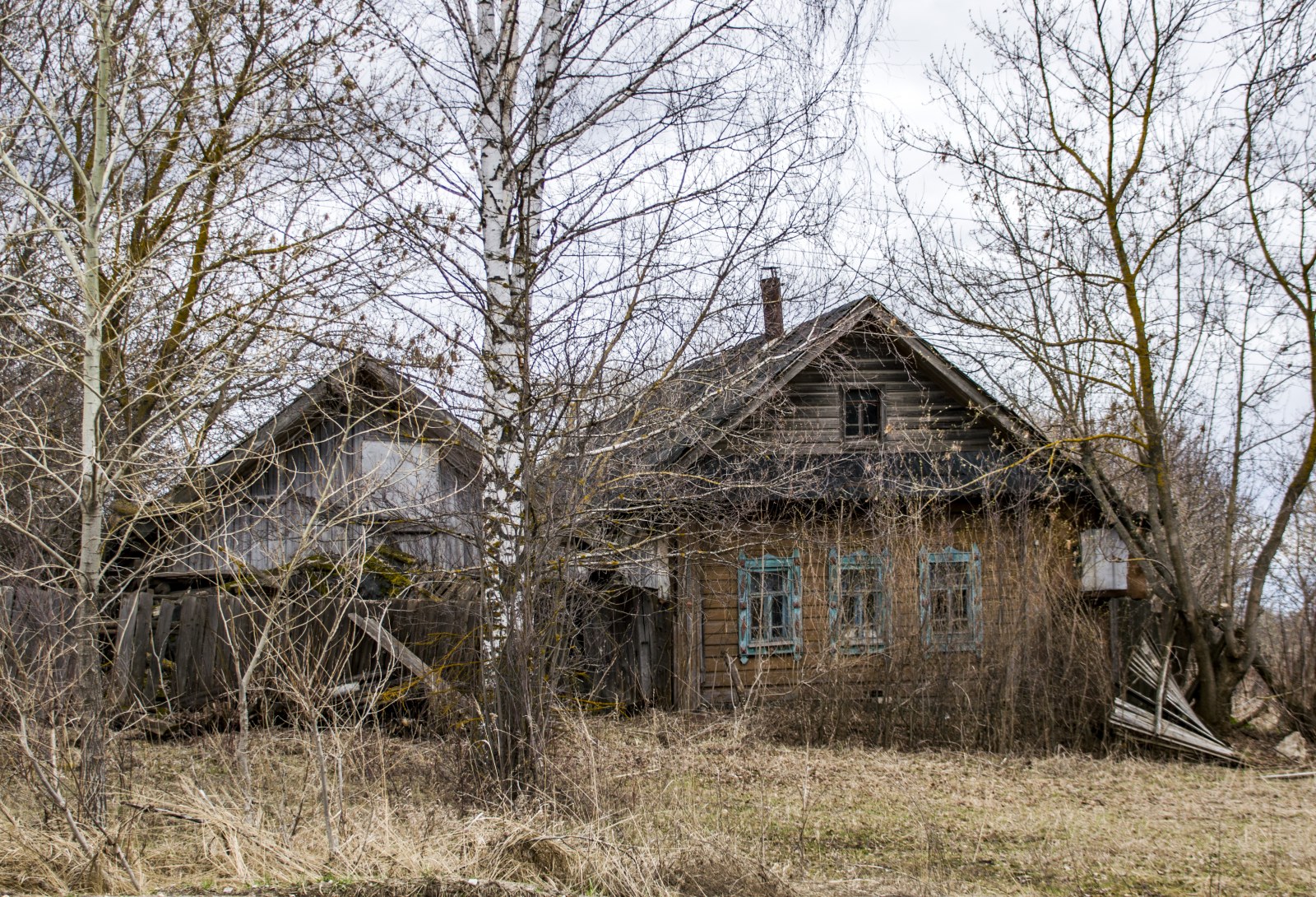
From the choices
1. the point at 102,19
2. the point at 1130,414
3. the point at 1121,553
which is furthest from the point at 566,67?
the point at 1121,553

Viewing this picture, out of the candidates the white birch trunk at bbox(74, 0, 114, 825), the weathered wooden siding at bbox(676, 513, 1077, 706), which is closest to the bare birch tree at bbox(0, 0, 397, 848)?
the white birch trunk at bbox(74, 0, 114, 825)

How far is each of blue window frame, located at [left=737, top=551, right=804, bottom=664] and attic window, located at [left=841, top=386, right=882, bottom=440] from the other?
263 cm

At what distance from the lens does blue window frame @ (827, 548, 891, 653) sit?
462 inches

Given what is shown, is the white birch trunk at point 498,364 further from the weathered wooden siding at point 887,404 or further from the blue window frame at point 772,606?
the weathered wooden siding at point 887,404

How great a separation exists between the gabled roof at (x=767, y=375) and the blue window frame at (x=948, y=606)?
6.71ft

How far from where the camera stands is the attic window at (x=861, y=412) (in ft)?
52.5

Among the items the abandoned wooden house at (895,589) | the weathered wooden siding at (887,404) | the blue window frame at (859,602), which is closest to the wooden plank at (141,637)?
the abandoned wooden house at (895,589)

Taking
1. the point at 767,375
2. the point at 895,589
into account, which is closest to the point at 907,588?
the point at 895,589

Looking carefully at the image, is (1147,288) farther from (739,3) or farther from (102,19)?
(102,19)

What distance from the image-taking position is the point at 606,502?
7730mm

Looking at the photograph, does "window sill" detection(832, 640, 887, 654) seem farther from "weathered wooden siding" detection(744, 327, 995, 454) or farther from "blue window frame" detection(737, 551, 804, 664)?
"weathered wooden siding" detection(744, 327, 995, 454)

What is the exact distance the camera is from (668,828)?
6.25 meters

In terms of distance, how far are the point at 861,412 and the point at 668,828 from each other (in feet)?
35.6

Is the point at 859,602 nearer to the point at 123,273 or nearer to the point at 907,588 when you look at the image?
the point at 907,588
